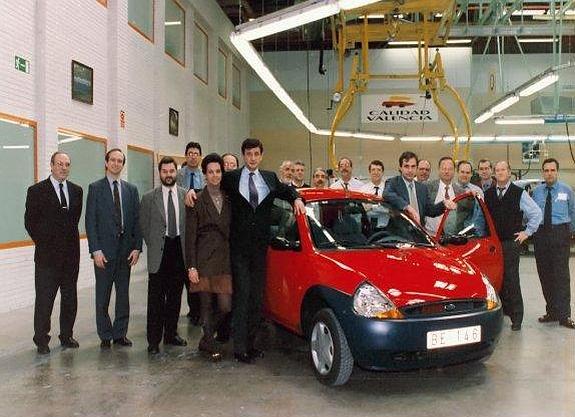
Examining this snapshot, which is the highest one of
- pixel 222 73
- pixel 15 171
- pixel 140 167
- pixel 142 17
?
pixel 222 73

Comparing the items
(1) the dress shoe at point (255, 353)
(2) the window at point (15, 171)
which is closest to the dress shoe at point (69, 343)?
(1) the dress shoe at point (255, 353)

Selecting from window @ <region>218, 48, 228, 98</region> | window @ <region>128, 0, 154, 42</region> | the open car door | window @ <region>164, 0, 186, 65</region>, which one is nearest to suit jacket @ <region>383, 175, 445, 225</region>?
the open car door

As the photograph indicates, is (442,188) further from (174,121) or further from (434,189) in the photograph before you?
(174,121)

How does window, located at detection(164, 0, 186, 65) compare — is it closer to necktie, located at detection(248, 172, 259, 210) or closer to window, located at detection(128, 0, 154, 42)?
window, located at detection(128, 0, 154, 42)

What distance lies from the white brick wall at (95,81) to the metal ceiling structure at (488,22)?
199cm

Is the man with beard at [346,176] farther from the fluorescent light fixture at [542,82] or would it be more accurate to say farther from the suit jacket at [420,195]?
the fluorescent light fixture at [542,82]

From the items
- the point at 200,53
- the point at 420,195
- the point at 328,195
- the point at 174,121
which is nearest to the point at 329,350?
the point at 328,195

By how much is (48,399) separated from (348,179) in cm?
422

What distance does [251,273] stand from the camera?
4449 mm

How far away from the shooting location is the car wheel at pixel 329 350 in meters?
3.74

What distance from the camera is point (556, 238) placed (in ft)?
18.7

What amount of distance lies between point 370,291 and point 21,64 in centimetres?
536

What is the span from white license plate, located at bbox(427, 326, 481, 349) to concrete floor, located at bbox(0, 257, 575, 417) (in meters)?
0.37

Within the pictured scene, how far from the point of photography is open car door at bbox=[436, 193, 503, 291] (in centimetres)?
523
